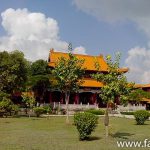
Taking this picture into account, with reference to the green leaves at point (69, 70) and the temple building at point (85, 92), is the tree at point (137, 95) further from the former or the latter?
the green leaves at point (69, 70)

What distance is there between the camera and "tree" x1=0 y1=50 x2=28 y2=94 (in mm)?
50763

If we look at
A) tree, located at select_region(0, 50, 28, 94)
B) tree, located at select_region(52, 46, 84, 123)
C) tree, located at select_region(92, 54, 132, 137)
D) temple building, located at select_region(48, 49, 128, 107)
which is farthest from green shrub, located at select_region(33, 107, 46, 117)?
tree, located at select_region(92, 54, 132, 137)

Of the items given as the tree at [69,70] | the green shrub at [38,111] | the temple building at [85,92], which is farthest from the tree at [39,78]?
the tree at [69,70]

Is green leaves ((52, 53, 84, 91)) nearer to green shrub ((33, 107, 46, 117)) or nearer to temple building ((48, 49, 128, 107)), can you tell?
green shrub ((33, 107, 46, 117))

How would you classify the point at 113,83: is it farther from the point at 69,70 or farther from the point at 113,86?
the point at 69,70

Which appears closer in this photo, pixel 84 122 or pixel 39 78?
pixel 84 122

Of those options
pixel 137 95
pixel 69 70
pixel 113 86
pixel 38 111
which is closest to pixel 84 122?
pixel 113 86

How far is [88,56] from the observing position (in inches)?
2862

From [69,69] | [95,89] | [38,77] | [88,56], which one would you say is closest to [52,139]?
[69,69]

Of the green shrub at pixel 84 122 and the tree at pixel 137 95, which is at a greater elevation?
the tree at pixel 137 95

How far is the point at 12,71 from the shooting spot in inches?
2040

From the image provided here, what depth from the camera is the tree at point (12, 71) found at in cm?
5076

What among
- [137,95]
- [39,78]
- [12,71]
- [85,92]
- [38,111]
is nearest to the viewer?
[38,111]

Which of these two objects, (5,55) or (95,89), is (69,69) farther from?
(95,89)
